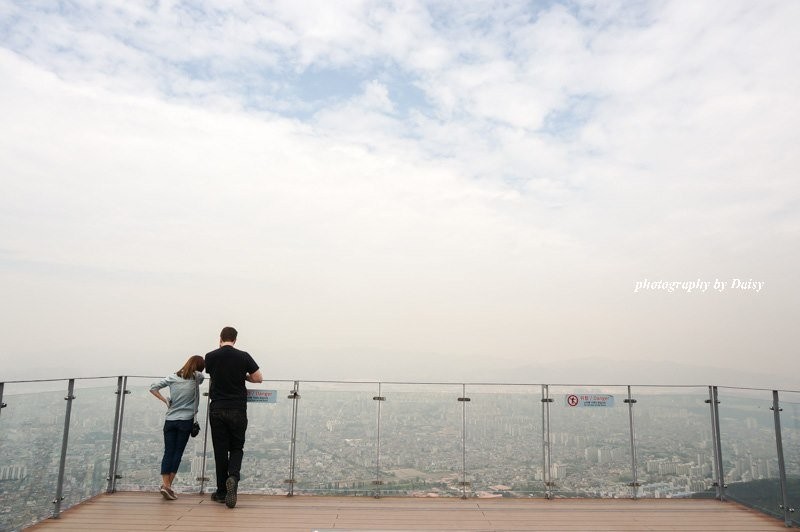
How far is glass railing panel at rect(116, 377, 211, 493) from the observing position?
5648mm

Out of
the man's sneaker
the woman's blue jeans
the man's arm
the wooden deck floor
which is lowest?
the wooden deck floor

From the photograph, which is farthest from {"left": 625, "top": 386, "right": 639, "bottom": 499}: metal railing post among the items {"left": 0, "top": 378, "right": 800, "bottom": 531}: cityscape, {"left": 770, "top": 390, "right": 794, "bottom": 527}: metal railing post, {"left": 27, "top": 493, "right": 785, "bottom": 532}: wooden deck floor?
{"left": 770, "top": 390, "right": 794, "bottom": 527}: metal railing post

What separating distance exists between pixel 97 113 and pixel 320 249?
30.1ft

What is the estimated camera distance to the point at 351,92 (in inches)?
489

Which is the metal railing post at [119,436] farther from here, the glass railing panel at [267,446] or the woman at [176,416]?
the glass railing panel at [267,446]

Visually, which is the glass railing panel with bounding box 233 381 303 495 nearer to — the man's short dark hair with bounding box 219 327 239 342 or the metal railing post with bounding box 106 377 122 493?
the man's short dark hair with bounding box 219 327 239 342

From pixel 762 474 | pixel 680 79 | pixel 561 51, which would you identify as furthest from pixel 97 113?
pixel 762 474

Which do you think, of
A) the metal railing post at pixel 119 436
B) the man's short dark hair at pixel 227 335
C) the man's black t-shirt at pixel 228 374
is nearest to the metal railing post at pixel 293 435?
the man's black t-shirt at pixel 228 374

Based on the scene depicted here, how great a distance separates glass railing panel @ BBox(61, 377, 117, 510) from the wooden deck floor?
0.16 m

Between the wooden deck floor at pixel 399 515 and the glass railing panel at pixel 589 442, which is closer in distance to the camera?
the wooden deck floor at pixel 399 515

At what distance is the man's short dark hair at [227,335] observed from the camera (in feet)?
17.6

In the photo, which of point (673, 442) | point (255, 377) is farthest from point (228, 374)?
point (673, 442)

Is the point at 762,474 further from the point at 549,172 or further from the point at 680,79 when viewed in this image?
the point at 549,172

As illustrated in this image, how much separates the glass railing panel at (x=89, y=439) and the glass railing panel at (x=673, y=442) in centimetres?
613
